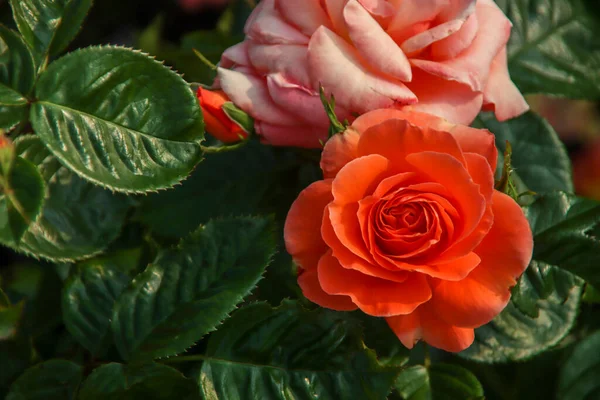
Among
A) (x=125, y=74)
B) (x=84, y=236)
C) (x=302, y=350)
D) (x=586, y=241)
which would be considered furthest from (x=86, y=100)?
(x=586, y=241)

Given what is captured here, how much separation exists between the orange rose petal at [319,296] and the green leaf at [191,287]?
7 centimetres

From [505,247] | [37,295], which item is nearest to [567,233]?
[505,247]

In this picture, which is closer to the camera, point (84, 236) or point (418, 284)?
point (418, 284)

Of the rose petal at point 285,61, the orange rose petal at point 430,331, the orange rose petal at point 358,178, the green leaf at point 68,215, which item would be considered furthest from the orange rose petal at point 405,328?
the green leaf at point 68,215

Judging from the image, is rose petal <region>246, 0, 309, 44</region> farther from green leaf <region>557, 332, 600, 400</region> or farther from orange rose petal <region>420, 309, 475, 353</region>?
green leaf <region>557, 332, 600, 400</region>

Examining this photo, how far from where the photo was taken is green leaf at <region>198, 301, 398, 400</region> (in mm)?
588

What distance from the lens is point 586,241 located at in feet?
2.00

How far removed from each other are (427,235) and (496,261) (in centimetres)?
6

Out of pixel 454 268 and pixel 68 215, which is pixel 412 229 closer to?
pixel 454 268

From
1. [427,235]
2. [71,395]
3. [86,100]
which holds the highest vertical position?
[86,100]

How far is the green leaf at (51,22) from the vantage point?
0.61m

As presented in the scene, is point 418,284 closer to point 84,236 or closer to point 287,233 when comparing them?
point 287,233

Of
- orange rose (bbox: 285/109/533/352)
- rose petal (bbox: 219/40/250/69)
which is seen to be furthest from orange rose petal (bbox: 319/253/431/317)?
rose petal (bbox: 219/40/250/69)

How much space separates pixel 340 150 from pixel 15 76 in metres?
0.29
